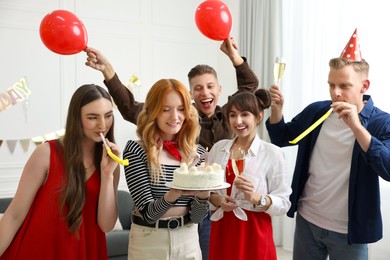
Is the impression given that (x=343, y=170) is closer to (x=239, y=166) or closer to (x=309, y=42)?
(x=239, y=166)

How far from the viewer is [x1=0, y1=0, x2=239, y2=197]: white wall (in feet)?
14.8

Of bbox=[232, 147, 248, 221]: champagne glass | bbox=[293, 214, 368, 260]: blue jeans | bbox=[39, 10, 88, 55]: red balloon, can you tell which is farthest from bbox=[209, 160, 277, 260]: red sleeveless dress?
bbox=[39, 10, 88, 55]: red balloon

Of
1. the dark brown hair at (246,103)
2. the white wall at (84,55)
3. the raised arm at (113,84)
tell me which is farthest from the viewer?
the white wall at (84,55)

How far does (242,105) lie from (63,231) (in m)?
0.94

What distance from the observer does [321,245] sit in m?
2.16

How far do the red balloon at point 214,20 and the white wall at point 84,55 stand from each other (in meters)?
2.79

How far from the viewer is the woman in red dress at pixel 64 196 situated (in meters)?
1.81

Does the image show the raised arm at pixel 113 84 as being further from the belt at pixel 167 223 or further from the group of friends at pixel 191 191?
the belt at pixel 167 223

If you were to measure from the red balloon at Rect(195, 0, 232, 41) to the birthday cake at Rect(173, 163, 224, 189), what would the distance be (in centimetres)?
79

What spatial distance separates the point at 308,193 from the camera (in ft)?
7.25

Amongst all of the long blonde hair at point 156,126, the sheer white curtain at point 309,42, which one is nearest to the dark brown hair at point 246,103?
the long blonde hair at point 156,126

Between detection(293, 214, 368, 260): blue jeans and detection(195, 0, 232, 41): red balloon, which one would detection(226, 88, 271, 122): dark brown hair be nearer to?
detection(195, 0, 232, 41): red balloon

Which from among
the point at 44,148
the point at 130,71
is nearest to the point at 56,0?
the point at 130,71

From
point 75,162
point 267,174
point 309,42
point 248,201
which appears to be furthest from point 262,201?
point 309,42
